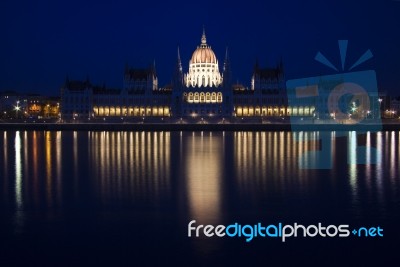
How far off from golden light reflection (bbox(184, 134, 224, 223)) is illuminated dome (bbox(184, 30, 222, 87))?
72070 mm

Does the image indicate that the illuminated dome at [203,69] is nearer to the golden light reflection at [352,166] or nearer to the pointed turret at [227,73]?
the pointed turret at [227,73]

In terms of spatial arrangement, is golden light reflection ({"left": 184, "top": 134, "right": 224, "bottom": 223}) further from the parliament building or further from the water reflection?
the parliament building

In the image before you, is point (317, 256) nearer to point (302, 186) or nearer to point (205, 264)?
point (205, 264)

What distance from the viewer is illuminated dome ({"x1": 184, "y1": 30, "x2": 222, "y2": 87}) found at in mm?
99750

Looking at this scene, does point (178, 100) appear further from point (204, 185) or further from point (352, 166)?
point (204, 185)

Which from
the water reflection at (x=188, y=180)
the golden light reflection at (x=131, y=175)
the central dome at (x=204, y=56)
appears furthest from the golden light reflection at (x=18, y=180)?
the central dome at (x=204, y=56)

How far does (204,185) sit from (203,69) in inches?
3315

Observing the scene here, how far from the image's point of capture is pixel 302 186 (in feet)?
56.2

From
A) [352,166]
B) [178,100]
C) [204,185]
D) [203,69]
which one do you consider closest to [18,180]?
[204,185]

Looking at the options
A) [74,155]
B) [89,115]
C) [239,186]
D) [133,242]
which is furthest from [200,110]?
[133,242]

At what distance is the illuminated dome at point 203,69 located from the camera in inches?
3927

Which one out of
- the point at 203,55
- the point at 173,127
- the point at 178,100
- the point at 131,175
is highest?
the point at 203,55

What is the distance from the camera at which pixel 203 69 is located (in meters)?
100

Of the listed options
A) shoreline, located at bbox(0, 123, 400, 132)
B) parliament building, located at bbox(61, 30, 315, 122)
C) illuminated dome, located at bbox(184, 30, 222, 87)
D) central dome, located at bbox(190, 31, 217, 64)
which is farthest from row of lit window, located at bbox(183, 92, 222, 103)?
shoreline, located at bbox(0, 123, 400, 132)
